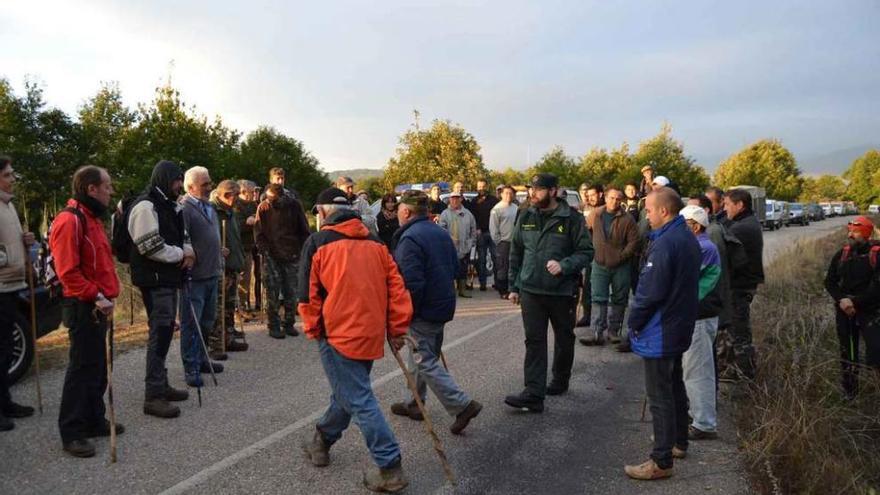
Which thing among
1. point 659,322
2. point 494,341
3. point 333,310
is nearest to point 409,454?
point 333,310

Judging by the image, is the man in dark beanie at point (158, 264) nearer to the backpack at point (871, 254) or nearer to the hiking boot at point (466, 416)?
the hiking boot at point (466, 416)

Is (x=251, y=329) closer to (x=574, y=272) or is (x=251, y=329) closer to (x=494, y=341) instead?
(x=494, y=341)

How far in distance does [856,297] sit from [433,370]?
4.59 m

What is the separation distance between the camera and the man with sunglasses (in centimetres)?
636

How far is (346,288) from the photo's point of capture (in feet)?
13.1

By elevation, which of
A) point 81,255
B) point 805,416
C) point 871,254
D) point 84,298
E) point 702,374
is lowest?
point 805,416

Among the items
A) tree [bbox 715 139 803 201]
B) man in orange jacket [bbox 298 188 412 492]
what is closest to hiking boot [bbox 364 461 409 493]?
man in orange jacket [bbox 298 188 412 492]

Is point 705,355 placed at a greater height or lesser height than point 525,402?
greater

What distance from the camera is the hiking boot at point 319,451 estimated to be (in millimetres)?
4375

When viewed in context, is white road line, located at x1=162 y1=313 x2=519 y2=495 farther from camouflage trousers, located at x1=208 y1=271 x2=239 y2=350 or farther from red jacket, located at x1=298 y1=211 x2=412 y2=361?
camouflage trousers, located at x1=208 y1=271 x2=239 y2=350

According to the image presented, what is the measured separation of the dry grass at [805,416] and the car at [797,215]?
4615 centimetres

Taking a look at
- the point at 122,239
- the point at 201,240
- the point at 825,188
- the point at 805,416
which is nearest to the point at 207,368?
the point at 201,240

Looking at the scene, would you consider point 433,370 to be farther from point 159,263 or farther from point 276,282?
point 276,282

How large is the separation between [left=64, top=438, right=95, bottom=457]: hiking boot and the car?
176 feet
